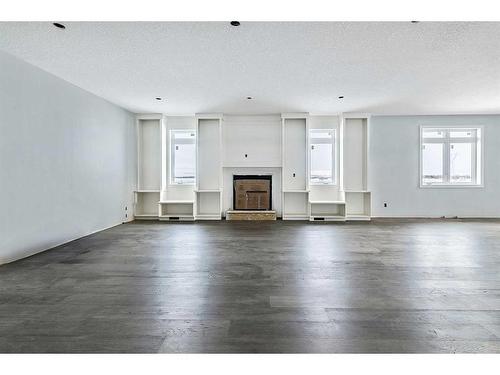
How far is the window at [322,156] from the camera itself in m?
7.80

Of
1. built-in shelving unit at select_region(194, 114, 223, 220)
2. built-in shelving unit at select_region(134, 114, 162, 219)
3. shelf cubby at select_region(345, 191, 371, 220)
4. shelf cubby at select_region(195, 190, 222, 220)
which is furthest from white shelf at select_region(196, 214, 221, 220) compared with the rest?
shelf cubby at select_region(345, 191, 371, 220)

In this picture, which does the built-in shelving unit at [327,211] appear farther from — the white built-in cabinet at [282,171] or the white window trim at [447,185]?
the white window trim at [447,185]

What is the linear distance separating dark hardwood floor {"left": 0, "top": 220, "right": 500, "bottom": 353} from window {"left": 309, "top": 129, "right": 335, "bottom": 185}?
3374 mm

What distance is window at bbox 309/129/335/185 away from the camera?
780cm

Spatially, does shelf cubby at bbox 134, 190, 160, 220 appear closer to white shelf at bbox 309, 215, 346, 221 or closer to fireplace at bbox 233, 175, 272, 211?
fireplace at bbox 233, 175, 272, 211

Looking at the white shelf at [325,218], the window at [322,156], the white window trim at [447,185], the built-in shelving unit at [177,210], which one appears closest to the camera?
the white shelf at [325,218]

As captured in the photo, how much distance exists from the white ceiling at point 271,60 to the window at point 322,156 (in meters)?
1.58

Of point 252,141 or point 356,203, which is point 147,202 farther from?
point 356,203

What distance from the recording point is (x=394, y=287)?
8.83 ft

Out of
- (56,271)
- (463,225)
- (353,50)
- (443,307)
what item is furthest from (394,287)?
(463,225)

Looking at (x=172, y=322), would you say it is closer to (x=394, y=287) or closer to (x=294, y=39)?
(x=394, y=287)

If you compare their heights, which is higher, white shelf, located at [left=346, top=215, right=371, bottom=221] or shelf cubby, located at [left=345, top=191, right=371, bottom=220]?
shelf cubby, located at [left=345, top=191, right=371, bottom=220]

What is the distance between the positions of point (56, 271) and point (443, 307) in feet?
12.2

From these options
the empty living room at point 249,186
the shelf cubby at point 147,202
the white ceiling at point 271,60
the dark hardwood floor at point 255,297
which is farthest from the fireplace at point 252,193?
the dark hardwood floor at point 255,297
